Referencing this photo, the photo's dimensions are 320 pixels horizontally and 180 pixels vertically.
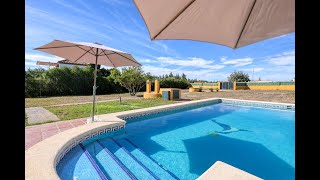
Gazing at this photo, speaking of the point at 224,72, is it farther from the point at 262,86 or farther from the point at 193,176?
the point at 193,176

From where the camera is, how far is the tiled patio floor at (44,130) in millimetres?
4476

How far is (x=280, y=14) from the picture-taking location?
2477 mm

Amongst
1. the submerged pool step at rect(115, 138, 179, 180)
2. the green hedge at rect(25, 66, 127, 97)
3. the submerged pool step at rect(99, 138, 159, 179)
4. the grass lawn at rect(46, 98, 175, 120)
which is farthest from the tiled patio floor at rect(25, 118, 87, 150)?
the green hedge at rect(25, 66, 127, 97)

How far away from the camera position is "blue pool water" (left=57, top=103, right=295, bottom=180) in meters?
3.81

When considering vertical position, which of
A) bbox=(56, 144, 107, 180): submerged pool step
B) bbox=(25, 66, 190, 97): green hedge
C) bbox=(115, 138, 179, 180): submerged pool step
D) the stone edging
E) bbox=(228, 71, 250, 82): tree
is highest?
bbox=(228, 71, 250, 82): tree

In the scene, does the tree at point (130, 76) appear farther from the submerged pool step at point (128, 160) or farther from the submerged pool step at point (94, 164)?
the submerged pool step at point (94, 164)

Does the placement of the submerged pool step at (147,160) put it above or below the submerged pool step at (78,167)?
below

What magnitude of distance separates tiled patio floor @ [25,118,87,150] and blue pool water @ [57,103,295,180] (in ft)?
3.20

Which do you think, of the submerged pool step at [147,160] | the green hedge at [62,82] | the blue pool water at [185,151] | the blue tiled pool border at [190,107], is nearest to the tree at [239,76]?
the blue tiled pool border at [190,107]

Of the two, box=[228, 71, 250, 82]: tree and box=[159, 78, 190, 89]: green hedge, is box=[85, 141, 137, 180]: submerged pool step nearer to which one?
box=[159, 78, 190, 89]: green hedge

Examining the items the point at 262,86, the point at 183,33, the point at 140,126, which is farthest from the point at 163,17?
the point at 262,86

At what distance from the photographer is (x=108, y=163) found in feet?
13.5
